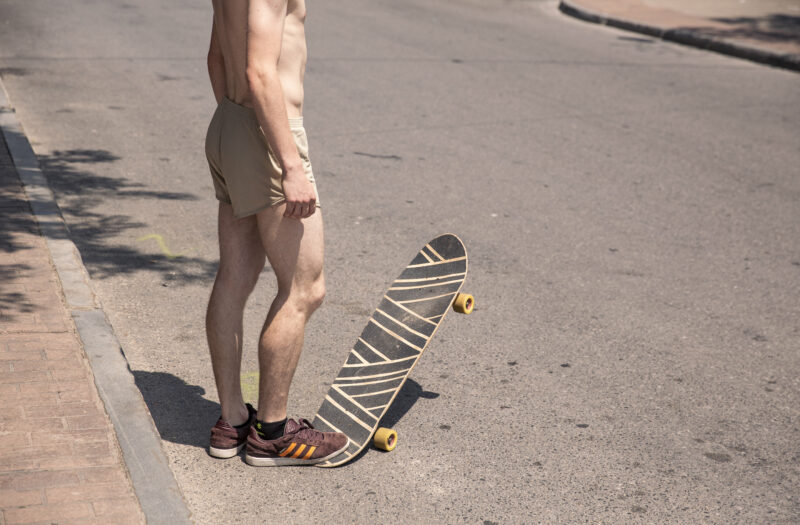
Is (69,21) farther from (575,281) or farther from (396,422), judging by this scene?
(396,422)

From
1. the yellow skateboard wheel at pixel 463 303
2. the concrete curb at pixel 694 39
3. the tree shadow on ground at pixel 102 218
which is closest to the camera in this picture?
the yellow skateboard wheel at pixel 463 303

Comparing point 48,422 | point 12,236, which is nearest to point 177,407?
point 48,422

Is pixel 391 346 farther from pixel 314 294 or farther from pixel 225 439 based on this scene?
pixel 225 439

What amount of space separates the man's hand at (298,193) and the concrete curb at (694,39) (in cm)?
1111

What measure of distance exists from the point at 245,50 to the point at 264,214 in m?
0.58

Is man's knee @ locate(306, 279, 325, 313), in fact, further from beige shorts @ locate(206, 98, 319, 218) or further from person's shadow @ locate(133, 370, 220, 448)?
person's shadow @ locate(133, 370, 220, 448)

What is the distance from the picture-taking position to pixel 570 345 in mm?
A: 4699

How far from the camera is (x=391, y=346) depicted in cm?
407

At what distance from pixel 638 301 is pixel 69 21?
414 inches

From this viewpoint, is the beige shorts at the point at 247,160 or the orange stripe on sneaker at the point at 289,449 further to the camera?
the orange stripe on sneaker at the point at 289,449

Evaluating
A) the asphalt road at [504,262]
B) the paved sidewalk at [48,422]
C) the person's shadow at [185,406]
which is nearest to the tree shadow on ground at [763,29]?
the asphalt road at [504,262]

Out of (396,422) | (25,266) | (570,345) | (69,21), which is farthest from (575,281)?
(69,21)

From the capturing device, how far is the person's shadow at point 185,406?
3768mm

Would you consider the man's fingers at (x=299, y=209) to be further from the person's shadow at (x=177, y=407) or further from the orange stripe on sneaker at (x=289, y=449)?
the person's shadow at (x=177, y=407)
